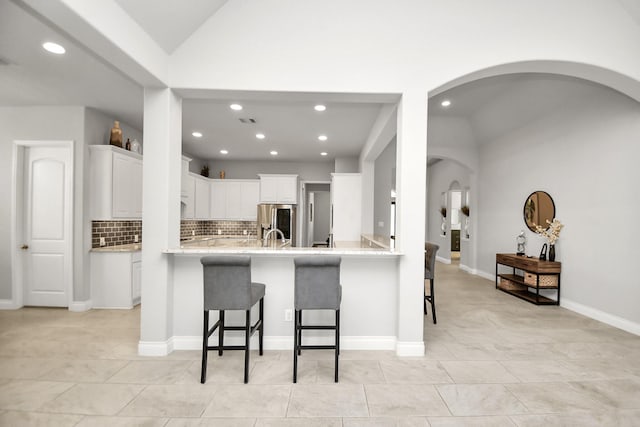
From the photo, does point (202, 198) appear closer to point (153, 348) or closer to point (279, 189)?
point (279, 189)

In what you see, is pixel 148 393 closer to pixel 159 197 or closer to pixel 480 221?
pixel 159 197

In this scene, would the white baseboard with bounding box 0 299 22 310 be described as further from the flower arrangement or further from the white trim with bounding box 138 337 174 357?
the flower arrangement

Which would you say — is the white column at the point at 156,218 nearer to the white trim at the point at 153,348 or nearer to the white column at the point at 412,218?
the white trim at the point at 153,348

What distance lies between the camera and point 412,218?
114 inches

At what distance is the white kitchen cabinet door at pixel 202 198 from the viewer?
6879 mm

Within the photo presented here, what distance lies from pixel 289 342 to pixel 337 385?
0.76 m

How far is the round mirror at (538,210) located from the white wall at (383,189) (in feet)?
9.26

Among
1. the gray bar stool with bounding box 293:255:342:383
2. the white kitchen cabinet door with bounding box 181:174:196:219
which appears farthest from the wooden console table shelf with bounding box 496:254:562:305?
the white kitchen cabinet door with bounding box 181:174:196:219

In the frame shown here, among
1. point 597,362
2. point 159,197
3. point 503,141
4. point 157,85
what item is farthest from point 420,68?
point 503,141

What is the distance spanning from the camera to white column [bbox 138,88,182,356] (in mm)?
2875

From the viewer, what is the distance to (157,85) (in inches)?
112

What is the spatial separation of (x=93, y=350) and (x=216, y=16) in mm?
3372

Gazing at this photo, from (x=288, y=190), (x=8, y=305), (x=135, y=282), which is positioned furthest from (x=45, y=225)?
(x=288, y=190)

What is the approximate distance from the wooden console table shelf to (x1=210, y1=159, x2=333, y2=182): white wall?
469 centimetres
